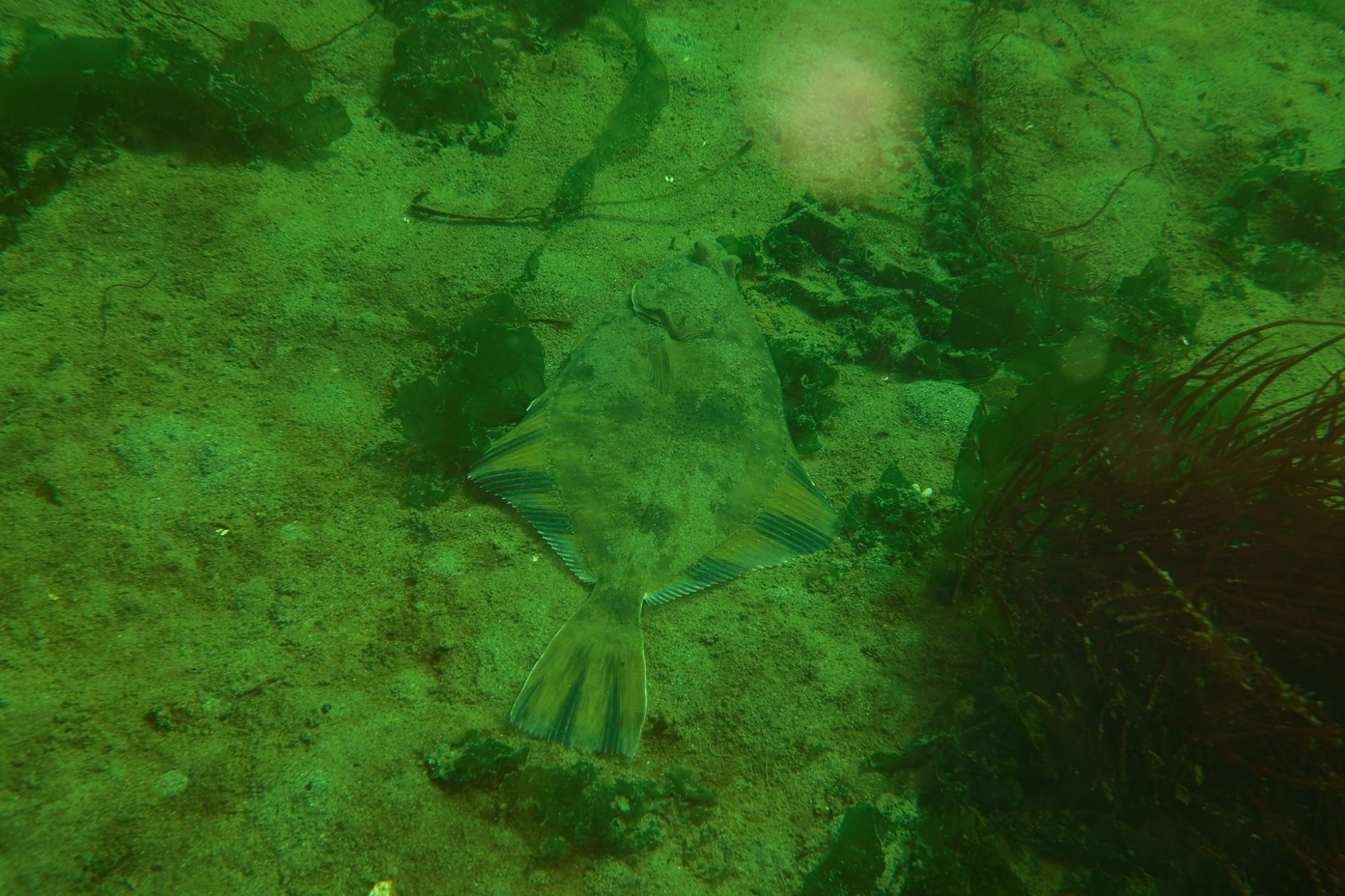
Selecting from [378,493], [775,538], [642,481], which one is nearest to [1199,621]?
[775,538]

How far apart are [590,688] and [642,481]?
1.06 m

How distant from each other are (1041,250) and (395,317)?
470cm

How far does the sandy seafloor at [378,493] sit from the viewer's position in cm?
221

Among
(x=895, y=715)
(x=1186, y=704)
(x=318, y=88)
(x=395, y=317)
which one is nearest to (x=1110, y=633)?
(x=1186, y=704)

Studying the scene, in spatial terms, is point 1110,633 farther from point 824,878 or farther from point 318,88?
point 318,88

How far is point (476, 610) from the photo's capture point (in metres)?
2.88

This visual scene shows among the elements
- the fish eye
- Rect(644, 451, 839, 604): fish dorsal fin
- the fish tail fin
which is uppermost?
the fish eye

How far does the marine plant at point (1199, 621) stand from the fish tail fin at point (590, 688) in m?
1.73

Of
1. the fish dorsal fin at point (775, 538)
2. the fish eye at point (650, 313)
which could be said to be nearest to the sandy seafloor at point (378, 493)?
the fish dorsal fin at point (775, 538)

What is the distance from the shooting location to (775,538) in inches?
127

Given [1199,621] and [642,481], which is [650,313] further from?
[1199,621]

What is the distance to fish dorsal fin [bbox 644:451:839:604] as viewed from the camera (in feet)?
10.1

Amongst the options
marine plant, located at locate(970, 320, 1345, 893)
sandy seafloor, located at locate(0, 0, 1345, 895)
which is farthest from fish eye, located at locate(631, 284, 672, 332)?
marine plant, located at locate(970, 320, 1345, 893)

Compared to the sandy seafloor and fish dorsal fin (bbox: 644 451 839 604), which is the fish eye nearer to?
the sandy seafloor
